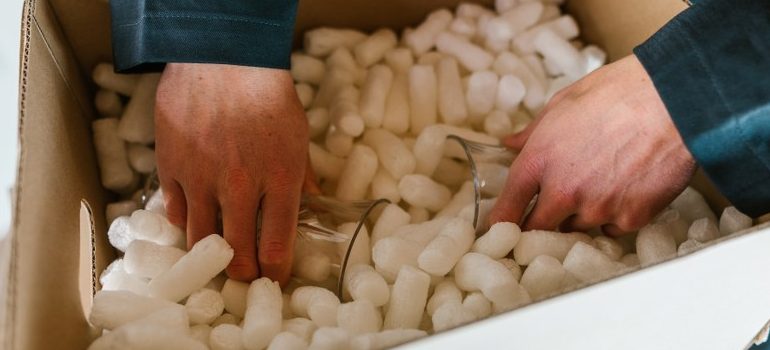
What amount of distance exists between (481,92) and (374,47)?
0.15 meters

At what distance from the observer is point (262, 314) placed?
571 mm

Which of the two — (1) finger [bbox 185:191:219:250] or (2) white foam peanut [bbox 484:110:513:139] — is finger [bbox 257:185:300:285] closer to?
(1) finger [bbox 185:191:219:250]

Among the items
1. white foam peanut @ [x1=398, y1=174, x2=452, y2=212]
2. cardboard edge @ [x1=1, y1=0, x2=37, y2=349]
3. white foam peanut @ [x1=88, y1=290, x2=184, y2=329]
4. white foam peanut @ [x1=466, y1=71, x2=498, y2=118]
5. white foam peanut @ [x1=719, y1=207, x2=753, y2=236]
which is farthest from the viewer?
white foam peanut @ [x1=466, y1=71, x2=498, y2=118]

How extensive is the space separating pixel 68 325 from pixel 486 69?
55 centimetres

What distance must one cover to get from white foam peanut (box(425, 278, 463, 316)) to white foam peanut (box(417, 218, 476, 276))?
12 mm

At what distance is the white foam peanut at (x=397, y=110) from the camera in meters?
0.82

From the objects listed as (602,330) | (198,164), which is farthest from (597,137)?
(198,164)

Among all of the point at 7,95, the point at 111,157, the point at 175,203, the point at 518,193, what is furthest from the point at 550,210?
the point at 7,95

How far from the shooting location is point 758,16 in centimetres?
62

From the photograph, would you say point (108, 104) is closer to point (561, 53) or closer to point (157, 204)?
point (157, 204)

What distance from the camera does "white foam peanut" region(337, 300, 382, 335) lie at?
1.83ft

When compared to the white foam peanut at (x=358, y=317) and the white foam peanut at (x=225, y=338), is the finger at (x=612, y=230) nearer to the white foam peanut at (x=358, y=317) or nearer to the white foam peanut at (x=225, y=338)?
the white foam peanut at (x=358, y=317)

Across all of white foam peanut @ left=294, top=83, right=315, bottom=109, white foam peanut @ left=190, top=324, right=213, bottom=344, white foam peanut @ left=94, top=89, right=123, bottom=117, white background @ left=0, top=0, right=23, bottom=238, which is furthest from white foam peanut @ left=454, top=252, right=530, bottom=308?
white background @ left=0, top=0, right=23, bottom=238

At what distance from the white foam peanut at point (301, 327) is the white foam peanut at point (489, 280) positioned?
0.44ft
